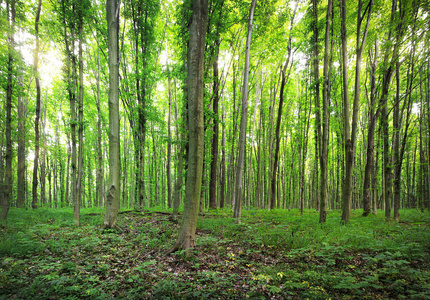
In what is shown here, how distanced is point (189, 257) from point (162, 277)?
0.74 meters

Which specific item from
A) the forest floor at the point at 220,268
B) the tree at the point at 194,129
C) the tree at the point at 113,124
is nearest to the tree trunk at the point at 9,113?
the forest floor at the point at 220,268

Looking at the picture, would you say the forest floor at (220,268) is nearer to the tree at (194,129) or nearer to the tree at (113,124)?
the tree at (194,129)

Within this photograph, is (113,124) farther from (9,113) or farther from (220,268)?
(220,268)

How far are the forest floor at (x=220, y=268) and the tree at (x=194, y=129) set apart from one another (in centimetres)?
59

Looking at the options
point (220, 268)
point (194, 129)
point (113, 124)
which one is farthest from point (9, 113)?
point (220, 268)

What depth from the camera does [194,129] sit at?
13.7ft

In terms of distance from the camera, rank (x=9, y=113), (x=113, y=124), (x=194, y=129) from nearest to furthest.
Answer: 1. (x=194, y=129)
2. (x=113, y=124)
3. (x=9, y=113)

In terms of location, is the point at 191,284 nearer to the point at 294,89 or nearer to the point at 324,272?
the point at 324,272

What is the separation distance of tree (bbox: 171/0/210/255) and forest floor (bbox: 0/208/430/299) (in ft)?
1.93

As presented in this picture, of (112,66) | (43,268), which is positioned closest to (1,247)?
(43,268)

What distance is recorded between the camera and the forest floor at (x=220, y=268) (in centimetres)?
268

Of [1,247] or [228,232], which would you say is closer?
[1,247]

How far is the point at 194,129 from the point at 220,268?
2.92 meters

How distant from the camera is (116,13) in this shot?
623 cm
